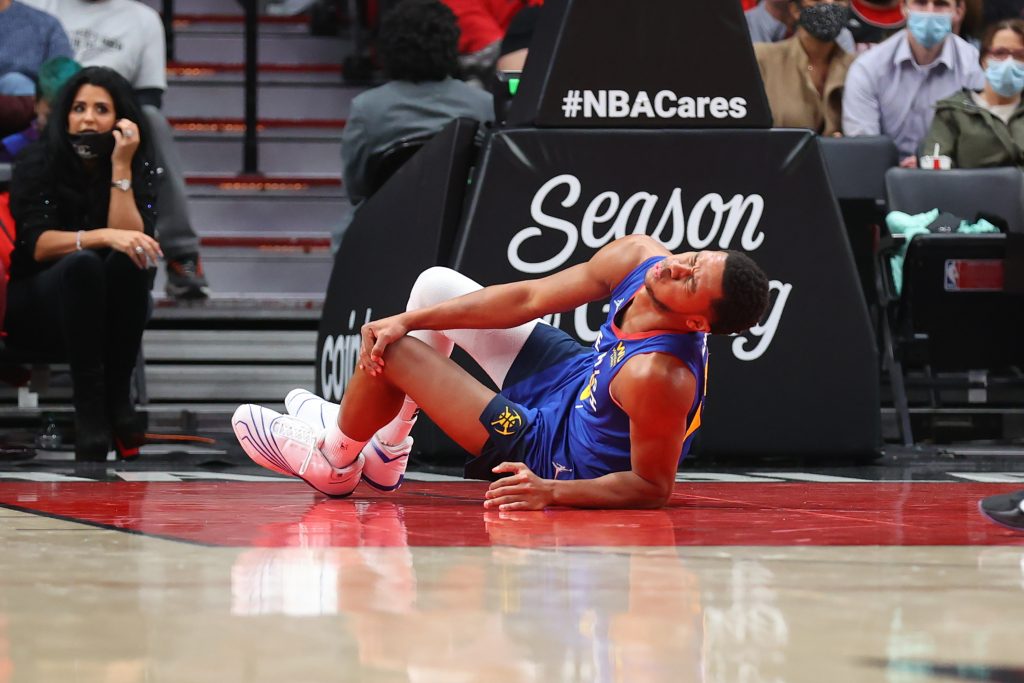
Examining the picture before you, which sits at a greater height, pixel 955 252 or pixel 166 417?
pixel 955 252

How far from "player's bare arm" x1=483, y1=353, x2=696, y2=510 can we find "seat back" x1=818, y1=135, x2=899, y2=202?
3.76 m

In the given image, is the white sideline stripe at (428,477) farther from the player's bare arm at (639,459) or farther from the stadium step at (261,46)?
the stadium step at (261,46)

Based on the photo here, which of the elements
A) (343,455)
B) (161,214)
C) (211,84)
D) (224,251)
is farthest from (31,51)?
(343,455)

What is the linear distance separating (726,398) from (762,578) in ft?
7.98

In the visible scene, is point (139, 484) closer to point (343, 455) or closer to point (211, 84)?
point (343, 455)

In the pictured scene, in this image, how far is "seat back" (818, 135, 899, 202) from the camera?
6.71m

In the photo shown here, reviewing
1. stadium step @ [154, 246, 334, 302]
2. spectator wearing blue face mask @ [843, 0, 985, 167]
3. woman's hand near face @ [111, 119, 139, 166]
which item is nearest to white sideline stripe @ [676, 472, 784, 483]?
woman's hand near face @ [111, 119, 139, 166]

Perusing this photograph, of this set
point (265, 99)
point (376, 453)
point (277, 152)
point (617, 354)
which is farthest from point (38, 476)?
point (265, 99)

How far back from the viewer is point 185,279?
6719 millimetres

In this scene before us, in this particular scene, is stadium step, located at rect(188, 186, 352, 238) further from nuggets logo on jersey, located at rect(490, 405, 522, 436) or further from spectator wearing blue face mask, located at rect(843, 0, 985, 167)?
nuggets logo on jersey, located at rect(490, 405, 522, 436)

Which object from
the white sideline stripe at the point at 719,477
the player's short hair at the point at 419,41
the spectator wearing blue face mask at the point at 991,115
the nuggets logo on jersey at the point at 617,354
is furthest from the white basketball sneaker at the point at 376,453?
the spectator wearing blue face mask at the point at 991,115

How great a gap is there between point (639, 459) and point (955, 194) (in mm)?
3688

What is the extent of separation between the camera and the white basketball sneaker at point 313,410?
3695 millimetres

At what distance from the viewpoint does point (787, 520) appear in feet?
10.2
